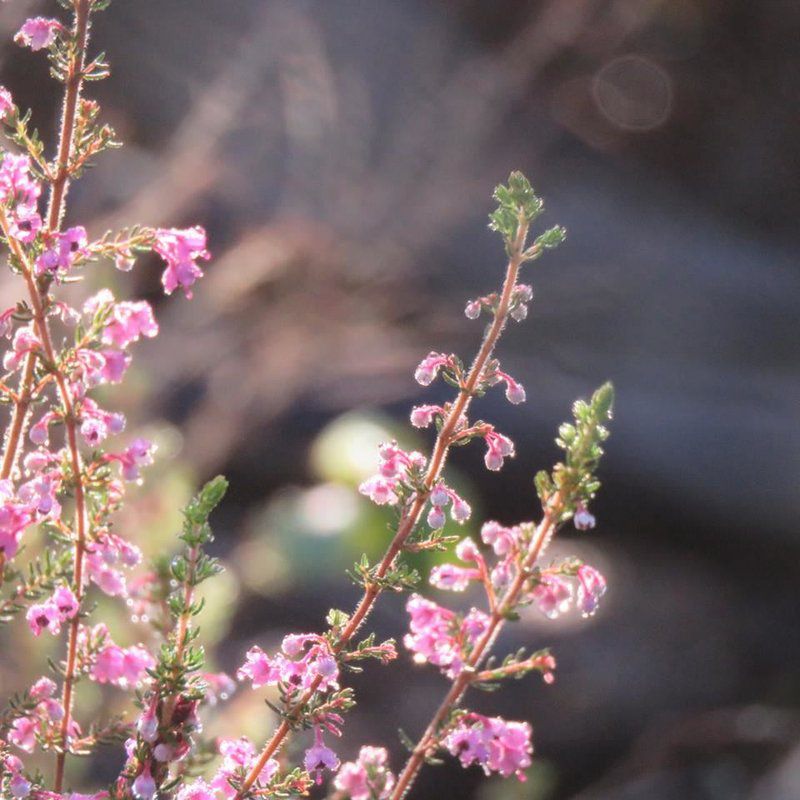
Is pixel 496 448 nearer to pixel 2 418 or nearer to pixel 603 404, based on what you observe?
pixel 603 404

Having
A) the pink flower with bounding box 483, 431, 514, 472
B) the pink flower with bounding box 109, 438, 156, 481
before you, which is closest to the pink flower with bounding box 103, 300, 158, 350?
the pink flower with bounding box 109, 438, 156, 481

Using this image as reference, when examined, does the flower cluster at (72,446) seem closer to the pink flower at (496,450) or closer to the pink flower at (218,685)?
the pink flower at (218,685)

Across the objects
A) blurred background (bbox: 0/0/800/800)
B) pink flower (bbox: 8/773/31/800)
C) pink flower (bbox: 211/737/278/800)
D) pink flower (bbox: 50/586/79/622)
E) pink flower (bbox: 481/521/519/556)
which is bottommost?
pink flower (bbox: 8/773/31/800)

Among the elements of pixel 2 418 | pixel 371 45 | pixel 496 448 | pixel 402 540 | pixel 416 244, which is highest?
pixel 371 45

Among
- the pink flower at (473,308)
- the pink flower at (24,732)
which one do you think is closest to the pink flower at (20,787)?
the pink flower at (24,732)

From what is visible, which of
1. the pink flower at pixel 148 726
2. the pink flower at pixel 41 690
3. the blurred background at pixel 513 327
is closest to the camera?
the pink flower at pixel 148 726

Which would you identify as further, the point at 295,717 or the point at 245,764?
the point at 245,764

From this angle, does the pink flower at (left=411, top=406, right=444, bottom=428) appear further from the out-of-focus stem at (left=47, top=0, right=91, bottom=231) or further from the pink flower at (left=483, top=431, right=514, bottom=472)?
the out-of-focus stem at (left=47, top=0, right=91, bottom=231)

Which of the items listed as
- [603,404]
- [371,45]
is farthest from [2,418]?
[371,45]
